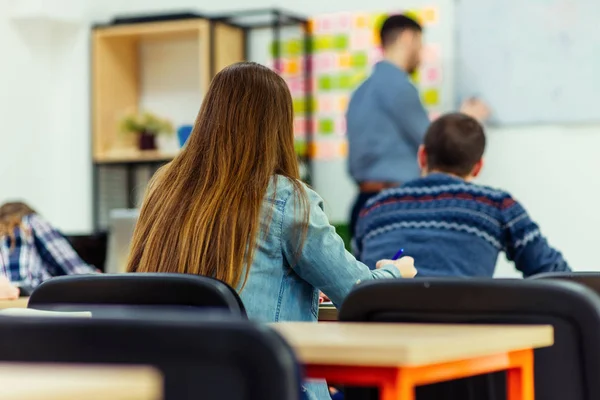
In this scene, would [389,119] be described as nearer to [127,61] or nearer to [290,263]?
[127,61]

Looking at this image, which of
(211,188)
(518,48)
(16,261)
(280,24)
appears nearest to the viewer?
(211,188)

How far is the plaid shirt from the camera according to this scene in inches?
165

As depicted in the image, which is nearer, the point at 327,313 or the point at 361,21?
the point at 327,313

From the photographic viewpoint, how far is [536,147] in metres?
5.65

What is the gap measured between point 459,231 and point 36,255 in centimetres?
200

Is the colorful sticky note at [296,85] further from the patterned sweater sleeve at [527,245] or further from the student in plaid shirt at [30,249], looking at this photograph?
the patterned sweater sleeve at [527,245]

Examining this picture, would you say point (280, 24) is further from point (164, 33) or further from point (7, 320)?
point (7, 320)

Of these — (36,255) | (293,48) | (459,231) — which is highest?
(293,48)

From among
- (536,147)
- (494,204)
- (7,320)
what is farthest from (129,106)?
(7,320)

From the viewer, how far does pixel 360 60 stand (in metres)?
6.10

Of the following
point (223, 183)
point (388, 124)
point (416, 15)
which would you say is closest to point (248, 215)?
point (223, 183)

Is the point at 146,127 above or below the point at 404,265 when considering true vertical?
above

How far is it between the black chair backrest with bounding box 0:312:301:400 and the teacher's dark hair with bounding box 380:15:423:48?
4.62 metres

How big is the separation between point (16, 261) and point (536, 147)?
281cm
